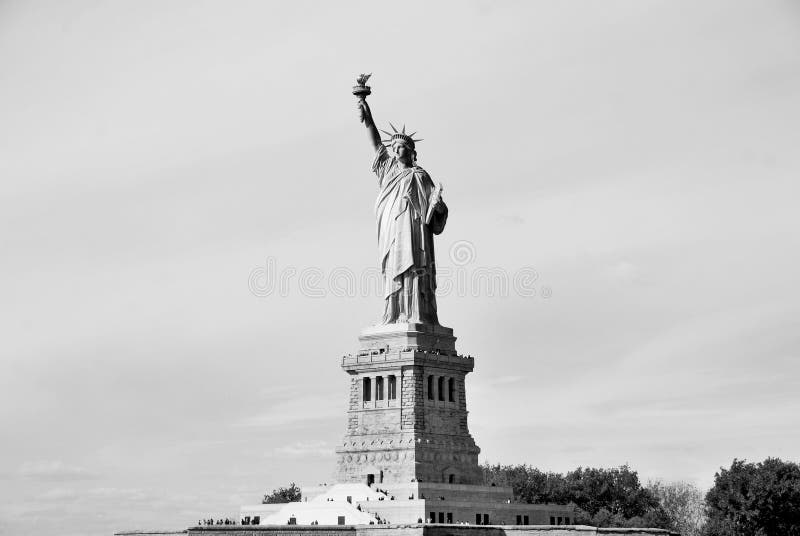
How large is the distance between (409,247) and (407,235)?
0.73 metres

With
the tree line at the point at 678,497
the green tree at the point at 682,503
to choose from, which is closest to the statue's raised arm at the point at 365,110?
the tree line at the point at 678,497

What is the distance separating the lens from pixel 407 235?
80.2m

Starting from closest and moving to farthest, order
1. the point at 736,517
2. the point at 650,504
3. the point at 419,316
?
the point at 419,316, the point at 736,517, the point at 650,504

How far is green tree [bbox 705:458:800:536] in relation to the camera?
88.0 meters

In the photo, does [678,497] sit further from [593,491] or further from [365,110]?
[365,110]

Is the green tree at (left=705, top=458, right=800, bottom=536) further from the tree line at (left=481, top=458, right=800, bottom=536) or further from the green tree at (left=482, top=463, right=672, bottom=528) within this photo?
the green tree at (left=482, top=463, right=672, bottom=528)

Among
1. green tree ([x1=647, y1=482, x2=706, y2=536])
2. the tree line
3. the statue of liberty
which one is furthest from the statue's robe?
green tree ([x1=647, y1=482, x2=706, y2=536])

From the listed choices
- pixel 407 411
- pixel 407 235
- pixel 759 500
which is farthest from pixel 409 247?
pixel 759 500

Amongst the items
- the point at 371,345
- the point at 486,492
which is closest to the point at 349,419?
the point at 371,345

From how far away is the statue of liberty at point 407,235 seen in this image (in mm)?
80125

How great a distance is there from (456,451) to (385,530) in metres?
11.5

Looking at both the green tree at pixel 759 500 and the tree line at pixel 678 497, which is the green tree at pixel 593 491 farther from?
the green tree at pixel 759 500

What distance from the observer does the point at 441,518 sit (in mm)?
71125

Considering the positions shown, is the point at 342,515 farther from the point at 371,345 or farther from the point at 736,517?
the point at 736,517
